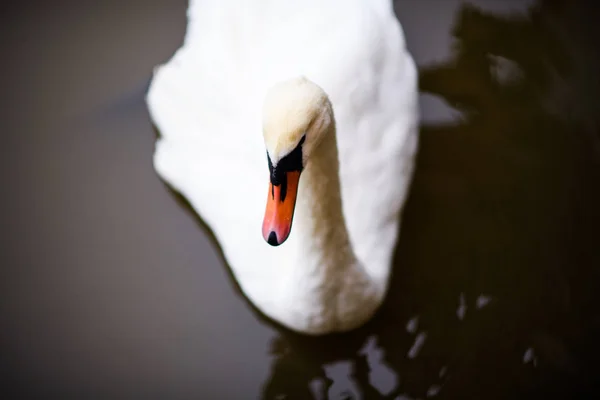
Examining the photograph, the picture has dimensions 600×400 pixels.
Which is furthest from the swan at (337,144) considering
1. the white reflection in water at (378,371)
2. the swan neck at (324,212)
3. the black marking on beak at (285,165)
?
the black marking on beak at (285,165)

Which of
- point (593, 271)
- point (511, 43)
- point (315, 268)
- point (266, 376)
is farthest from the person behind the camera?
point (511, 43)

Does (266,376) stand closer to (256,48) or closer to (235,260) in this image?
(235,260)

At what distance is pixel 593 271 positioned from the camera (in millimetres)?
2348

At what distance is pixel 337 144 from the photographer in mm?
1881

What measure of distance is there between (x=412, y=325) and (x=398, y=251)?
27 cm

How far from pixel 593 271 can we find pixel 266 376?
44.9 inches

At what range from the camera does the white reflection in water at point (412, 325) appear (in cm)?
222

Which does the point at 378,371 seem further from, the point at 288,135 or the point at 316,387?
the point at 288,135

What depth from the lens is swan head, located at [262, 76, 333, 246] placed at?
4.79 ft

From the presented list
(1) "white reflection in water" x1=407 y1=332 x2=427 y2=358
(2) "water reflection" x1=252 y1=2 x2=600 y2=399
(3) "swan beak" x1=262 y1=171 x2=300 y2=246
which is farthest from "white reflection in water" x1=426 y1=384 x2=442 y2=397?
(3) "swan beak" x1=262 y1=171 x2=300 y2=246

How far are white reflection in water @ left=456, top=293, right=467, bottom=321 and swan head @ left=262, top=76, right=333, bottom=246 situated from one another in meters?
0.88

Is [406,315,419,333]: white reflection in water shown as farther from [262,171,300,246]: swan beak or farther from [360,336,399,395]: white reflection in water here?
[262,171,300,246]: swan beak

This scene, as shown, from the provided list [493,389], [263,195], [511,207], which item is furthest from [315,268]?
[511,207]

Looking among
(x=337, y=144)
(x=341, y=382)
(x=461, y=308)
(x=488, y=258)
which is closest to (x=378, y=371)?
(x=341, y=382)
